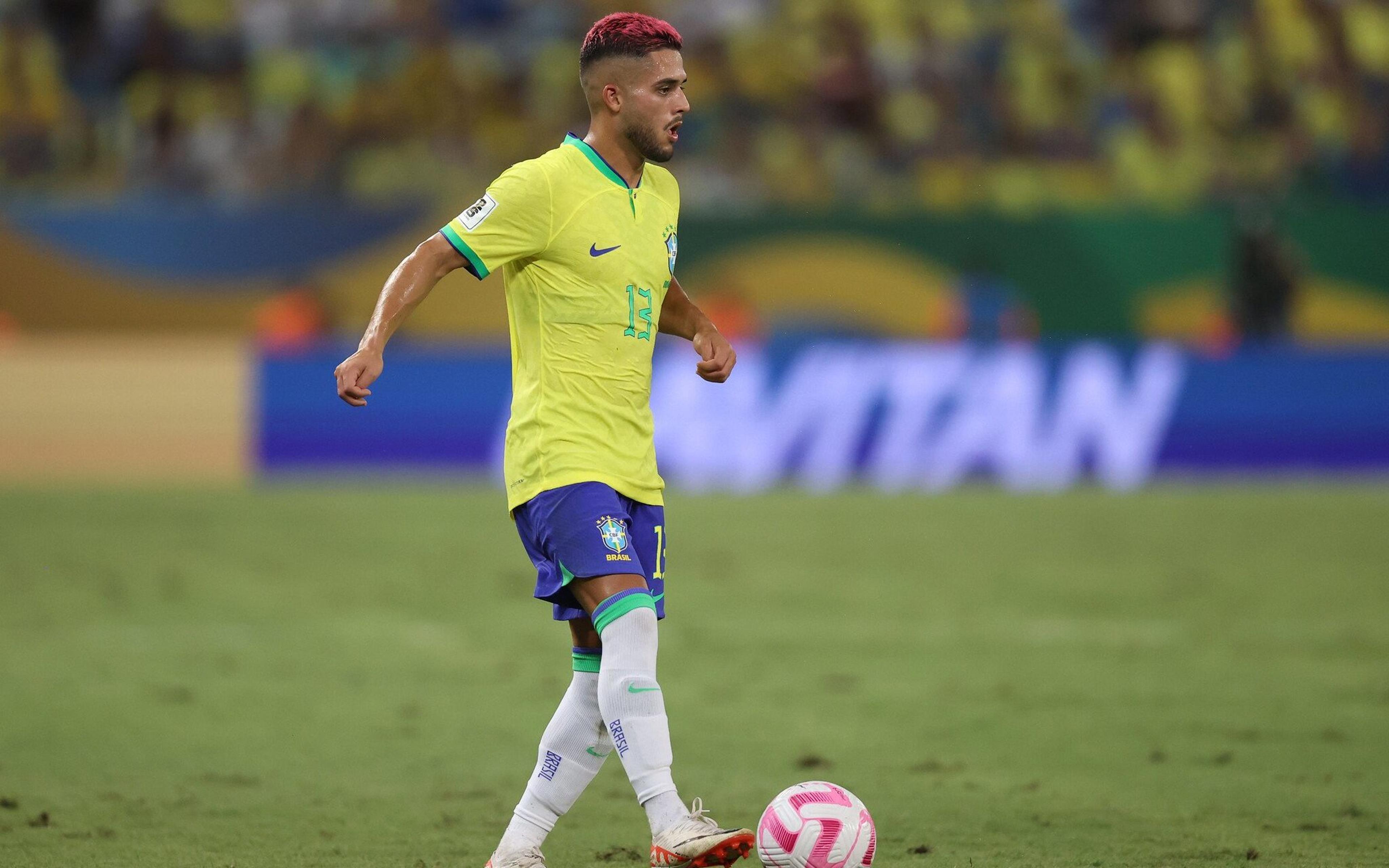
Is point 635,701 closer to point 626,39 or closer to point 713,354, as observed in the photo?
point 713,354

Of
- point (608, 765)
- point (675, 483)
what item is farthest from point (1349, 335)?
point (608, 765)

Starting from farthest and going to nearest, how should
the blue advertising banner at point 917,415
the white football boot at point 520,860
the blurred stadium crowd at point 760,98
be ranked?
the blurred stadium crowd at point 760,98 → the blue advertising banner at point 917,415 → the white football boot at point 520,860

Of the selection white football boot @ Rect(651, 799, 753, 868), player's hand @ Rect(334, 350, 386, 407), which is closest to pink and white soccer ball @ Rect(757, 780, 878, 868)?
white football boot @ Rect(651, 799, 753, 868)

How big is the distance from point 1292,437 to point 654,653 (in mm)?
12670

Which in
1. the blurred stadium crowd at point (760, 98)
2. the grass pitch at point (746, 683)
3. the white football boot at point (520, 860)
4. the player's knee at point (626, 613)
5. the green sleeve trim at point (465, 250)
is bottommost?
the grass pitch at point (746, 683)

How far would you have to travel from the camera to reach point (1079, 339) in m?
17.2

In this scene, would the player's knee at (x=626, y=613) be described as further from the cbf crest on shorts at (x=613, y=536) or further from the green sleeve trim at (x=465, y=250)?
the green sleeve trim at (x=465, y=250)

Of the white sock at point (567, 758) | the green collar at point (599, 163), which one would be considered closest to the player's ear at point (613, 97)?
the green collar at point (599, 163)

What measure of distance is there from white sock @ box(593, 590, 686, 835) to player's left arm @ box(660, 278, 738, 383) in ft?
2.86

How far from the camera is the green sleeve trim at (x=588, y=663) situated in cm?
449

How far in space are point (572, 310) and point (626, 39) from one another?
693 mm

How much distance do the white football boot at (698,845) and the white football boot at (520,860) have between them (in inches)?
13.7

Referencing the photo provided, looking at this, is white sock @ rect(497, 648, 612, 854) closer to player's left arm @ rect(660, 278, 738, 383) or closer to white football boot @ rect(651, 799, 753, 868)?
white football boot @ rect(651, 799, 753, 868)

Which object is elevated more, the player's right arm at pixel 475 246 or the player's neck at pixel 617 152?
the player's neck at pixel 617 152
